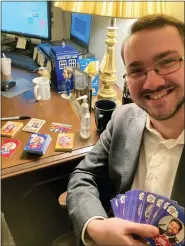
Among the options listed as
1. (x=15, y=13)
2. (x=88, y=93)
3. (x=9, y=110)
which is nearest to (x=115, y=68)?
(x=88, y=93)

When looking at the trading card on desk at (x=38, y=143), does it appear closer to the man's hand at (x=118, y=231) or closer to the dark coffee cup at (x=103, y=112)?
the dark coffee cup at (x=103, y=112)

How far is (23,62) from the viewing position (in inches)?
65.5

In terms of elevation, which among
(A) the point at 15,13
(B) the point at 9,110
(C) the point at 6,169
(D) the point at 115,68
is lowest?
(C) the point at 6,169

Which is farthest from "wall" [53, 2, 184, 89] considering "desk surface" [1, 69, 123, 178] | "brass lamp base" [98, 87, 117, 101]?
"desk surface" [1, 69, 123, 178]

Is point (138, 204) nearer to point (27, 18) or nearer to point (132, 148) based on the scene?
point (132, 148)

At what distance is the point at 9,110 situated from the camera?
1192 millimetres

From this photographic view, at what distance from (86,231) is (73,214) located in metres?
0.08

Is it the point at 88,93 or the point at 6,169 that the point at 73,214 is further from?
the point at 88,93

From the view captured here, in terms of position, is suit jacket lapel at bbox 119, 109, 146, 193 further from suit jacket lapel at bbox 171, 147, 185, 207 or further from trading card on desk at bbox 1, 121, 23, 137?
trading card on desk at bbox 1, 121, 23, 137

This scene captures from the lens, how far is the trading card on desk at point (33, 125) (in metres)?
1.06

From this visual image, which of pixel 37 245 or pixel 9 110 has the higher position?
pixel 9 110

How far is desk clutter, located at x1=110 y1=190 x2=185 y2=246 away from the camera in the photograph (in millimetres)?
405

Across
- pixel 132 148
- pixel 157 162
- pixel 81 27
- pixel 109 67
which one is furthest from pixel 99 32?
pixel 157 162

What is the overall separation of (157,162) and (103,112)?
416 mm
